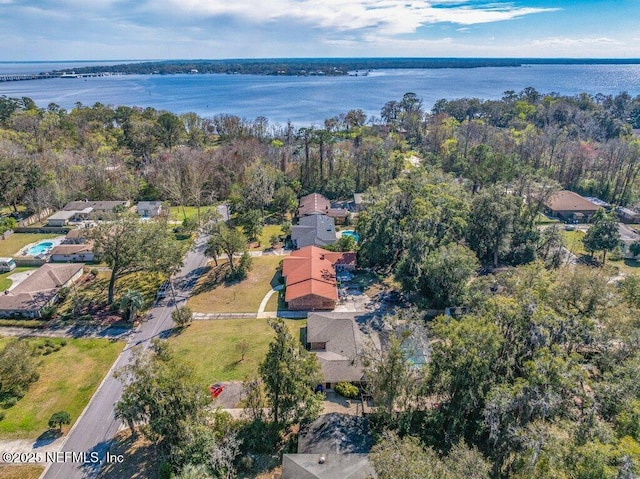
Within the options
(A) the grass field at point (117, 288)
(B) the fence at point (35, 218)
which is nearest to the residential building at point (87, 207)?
(B) the fence at point (35, 218)

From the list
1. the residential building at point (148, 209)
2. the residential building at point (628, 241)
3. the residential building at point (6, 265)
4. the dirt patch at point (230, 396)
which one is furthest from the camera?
the residential building at point (148, 209)

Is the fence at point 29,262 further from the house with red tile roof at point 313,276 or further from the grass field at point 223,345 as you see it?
the house with red tile roof at point 313,276

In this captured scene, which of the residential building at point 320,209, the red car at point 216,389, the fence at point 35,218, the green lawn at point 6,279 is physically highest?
the residential building at point 320,209

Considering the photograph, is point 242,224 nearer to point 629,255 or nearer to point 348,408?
point 348,408

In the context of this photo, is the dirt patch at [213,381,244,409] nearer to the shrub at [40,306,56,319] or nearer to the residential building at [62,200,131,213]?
the shrub at [40,306,56,319]

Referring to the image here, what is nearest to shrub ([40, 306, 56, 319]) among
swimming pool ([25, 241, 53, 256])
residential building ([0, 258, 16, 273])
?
residential building ([0, 258, 16, 273])

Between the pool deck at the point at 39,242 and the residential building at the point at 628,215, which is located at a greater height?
the residential building at the point at 628,215

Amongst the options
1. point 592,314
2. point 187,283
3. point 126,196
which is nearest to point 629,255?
point 592,314

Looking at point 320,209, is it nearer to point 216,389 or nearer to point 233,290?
point 233,290
